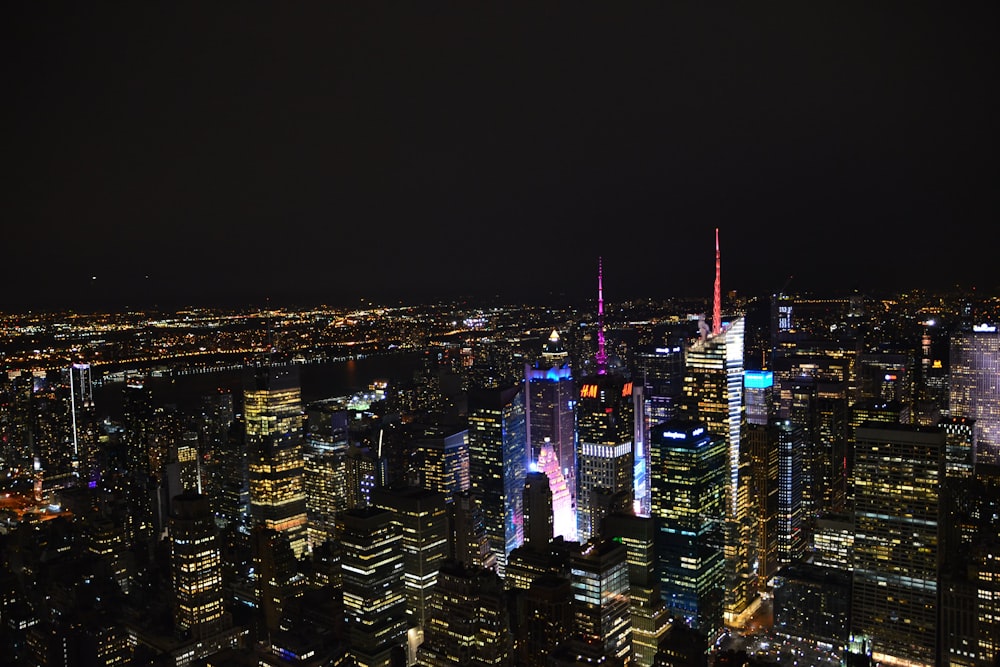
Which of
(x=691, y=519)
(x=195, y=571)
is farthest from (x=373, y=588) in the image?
(x=691, y=519)

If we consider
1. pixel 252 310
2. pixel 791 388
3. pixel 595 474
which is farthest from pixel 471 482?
pixel 791 388

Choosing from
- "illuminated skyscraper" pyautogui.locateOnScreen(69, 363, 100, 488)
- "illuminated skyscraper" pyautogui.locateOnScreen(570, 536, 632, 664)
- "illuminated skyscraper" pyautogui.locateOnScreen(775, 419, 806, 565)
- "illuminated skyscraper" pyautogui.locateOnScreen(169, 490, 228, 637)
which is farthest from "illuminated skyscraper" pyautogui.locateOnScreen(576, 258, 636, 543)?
"illuminated skyscraper" pyautogui.locateOnScreen(69, 363, 100, 488)

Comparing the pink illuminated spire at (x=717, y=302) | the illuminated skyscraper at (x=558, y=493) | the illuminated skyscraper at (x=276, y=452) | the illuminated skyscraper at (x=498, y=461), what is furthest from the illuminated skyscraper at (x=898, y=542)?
the illuminated skyscraper at (x=276, y=452)

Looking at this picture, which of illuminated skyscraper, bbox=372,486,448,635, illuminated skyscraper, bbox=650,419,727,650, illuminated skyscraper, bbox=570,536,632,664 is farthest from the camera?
illuminated skyscraper, bbox=650,419,727,650

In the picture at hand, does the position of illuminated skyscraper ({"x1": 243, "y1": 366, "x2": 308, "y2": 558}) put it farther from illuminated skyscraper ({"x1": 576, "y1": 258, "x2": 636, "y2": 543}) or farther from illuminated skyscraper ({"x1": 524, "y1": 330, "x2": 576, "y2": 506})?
illuminated skyscraper ({"x1": 576, "y1": 258, "x2": 636, "y2": 543})

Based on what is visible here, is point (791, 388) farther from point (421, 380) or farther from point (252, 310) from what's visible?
point (252, 310)

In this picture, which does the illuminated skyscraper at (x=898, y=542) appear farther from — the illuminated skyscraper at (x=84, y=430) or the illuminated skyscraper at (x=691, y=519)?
the illuminated skyscraper at (x=84, y=430)

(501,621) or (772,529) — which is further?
(772,529)

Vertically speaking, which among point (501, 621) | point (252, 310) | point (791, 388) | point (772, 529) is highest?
point (252, 310)
